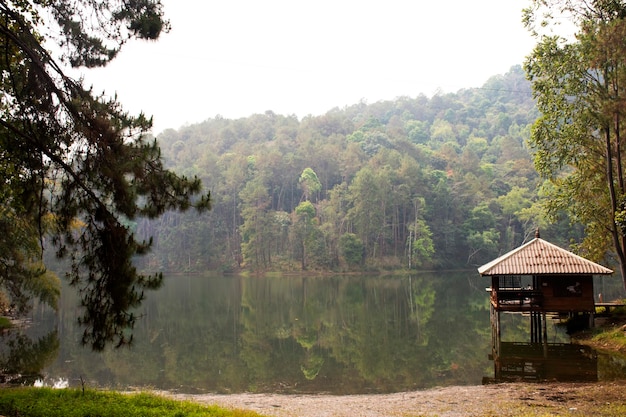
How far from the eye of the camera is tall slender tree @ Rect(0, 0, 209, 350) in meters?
8.02

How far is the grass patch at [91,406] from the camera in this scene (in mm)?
8250

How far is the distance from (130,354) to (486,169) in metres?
71.9

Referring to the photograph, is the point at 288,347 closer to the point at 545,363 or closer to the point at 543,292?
the point at 545,363

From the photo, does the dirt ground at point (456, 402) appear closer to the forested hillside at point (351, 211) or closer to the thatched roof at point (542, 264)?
the thatched roof at point (542, 264)

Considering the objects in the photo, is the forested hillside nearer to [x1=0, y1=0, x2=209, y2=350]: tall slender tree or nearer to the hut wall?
the hut wall

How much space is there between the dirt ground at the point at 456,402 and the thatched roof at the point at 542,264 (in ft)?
20.6

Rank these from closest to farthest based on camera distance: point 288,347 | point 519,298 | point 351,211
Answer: point 519,298, point 288,347, point 351,211

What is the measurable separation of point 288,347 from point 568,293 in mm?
11115

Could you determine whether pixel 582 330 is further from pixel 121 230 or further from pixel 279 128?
pixel 279 128

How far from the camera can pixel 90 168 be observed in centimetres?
823

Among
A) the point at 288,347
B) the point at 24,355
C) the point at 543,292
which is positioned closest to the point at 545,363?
the point at 543,292

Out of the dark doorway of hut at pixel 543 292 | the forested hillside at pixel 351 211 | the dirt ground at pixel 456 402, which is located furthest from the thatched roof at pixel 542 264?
the forested hillside at pixel 351 211

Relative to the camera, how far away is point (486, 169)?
82.5 m

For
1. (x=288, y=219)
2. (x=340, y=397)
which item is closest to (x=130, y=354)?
(x=340, y=397)
